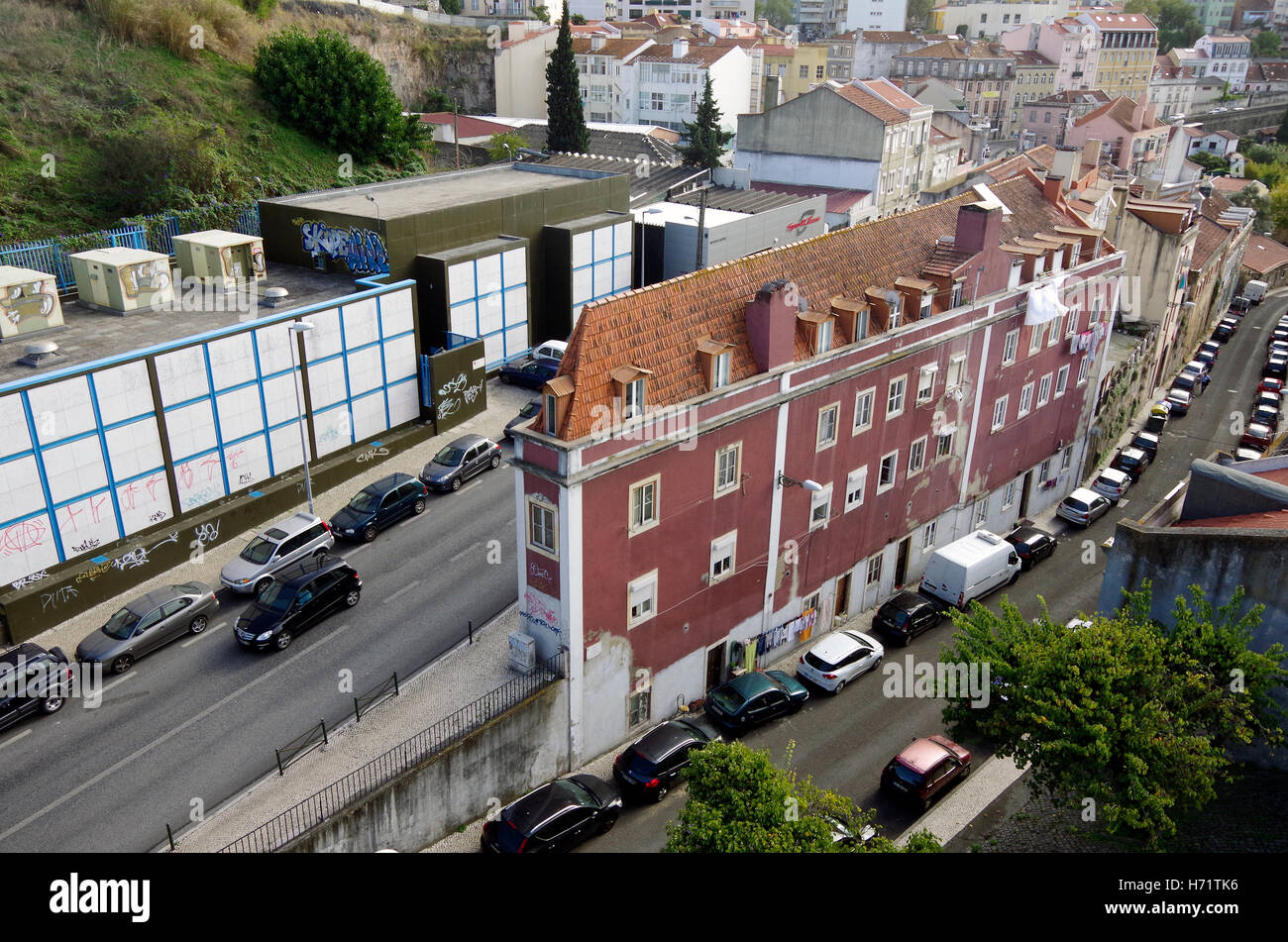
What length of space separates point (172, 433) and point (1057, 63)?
5535 inches

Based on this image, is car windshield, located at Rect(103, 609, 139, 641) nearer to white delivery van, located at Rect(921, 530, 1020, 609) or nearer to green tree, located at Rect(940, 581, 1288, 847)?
green tree, located at Rect(940, 581, 1288, 847)

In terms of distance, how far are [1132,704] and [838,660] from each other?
11.4m

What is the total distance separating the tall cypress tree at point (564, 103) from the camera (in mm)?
76375

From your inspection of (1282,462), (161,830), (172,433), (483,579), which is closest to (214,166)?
(172,433)

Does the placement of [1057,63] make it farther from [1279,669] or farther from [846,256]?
[1279,669]

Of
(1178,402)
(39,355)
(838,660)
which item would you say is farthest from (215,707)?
(1178,402)

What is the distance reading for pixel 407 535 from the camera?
35.0m

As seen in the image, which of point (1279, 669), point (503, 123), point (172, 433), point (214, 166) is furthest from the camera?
point (503, 123)

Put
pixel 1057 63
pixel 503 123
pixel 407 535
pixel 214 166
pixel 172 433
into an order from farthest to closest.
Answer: pixel 1057 63 < pixel 503 123 < pixel 214 166 < pixel 407 535 < pixel 172 433

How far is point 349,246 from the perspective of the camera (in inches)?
1619

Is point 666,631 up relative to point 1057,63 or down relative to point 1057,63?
down

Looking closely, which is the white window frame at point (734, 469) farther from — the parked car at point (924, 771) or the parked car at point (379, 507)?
the parked car at point (379, 507)

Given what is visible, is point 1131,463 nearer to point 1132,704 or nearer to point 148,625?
point 1132,704

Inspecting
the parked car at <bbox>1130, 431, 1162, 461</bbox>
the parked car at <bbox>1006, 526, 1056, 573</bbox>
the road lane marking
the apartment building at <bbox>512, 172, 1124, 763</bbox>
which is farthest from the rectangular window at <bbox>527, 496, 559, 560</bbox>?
the parked car at <bbox>1130, 431, 1162, 461</bbox>
